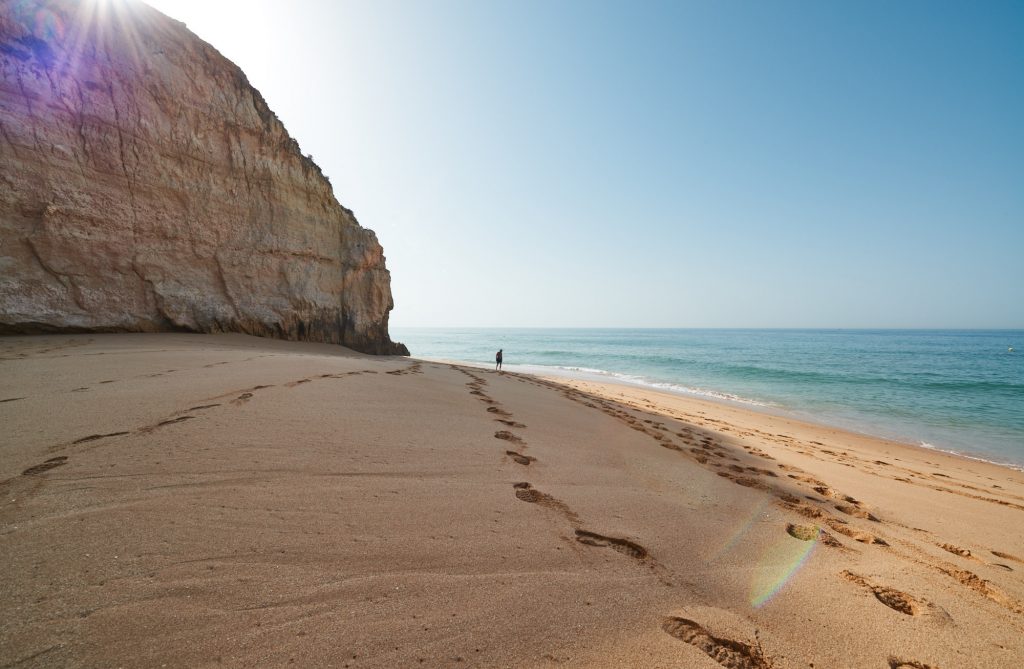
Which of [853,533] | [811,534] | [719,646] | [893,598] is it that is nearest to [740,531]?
[811,534]

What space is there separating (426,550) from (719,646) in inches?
55.6

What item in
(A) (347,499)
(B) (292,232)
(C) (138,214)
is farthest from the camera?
(B) (292,232)

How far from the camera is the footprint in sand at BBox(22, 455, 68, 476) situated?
2277 millimetres

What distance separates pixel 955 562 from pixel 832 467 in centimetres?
366

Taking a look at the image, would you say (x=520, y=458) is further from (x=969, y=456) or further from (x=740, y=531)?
(x=969, y=456)

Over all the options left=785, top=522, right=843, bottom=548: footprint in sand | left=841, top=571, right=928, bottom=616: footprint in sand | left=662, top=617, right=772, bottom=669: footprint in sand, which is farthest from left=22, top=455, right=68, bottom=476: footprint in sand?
left=785, top=522, right=843, bottom=548: footprint in sand

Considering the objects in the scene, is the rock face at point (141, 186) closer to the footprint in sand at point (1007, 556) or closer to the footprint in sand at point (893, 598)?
the footprint in sand at point (893, 598)

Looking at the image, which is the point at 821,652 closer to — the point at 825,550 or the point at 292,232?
the point at 825,550

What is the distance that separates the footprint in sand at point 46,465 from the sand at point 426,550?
0.6 inches

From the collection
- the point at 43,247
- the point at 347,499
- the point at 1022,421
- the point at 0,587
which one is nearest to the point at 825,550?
the point at 347,499

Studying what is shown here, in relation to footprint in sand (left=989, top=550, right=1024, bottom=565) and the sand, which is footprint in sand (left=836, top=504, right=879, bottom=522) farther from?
footprint in sand (left=989, top=550, right=1024, bottom=565)

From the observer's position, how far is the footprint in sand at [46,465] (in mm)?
2277

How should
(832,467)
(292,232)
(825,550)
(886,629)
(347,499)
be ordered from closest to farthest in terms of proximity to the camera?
(886,629) < (347,499) < (825,550) < (832,467) < (292,232)

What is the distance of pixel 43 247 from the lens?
30.6 feet
